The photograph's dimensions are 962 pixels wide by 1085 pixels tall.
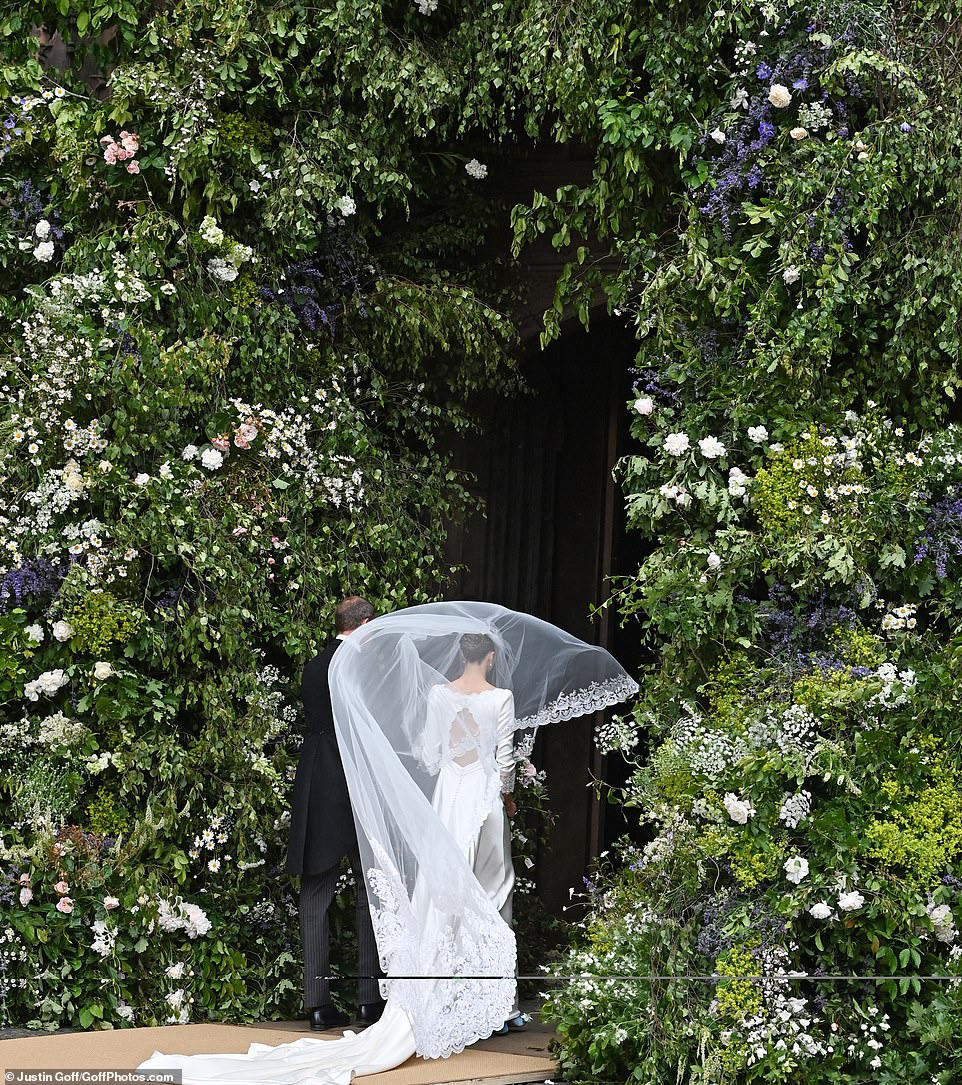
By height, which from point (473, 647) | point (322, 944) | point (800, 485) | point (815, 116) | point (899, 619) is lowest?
point (322, 944)

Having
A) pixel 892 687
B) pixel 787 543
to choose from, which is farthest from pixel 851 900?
pixel 787 543

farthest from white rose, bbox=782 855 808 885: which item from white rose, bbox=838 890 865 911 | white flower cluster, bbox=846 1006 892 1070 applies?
white flower cluster, bbox=846 1006 892 1070

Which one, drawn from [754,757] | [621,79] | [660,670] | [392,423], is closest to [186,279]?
[392,423]

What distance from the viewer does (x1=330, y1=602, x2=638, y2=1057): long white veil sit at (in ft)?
18.5

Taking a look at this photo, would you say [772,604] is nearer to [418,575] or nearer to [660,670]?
[660,670]

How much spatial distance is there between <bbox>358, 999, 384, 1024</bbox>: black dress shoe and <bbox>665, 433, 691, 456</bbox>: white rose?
2.58 m

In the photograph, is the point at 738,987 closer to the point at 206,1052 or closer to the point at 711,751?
the point at 711,751

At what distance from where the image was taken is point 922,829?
5.42m

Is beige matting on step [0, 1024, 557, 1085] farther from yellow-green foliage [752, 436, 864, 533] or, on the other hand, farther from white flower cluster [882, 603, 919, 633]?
yellow-green foliage [752, 436, 864, 533]

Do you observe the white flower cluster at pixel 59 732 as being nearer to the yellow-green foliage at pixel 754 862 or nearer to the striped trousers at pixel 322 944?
the striped trousers at pixel 322 944

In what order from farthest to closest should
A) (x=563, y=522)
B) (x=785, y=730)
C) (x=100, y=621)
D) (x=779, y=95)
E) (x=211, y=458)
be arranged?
(x=563, y=522) < (x=211, y=458) < (x=100, y=621) < (x=779, y=95) < (x=785, y=730)

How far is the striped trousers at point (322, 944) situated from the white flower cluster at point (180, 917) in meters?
0.52

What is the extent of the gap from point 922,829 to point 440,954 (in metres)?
1.86

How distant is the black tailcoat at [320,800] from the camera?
20.3ft
